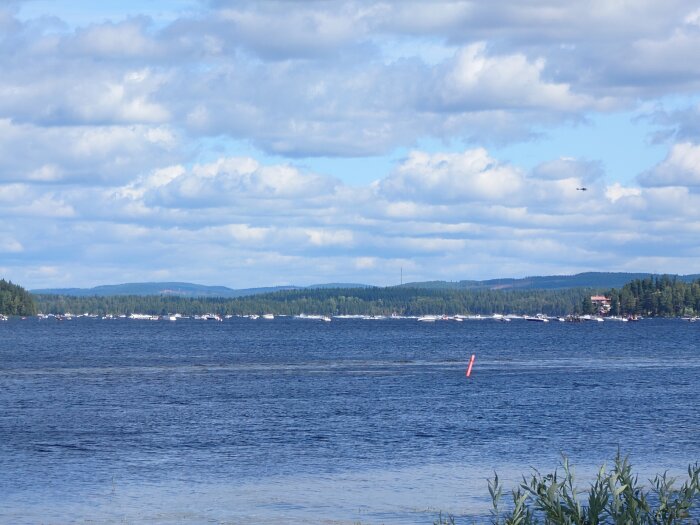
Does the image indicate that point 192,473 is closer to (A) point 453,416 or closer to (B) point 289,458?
(B) point 289,458

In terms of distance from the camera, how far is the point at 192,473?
164ft

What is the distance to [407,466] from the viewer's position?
169 ft

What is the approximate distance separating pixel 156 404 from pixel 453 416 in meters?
23.1

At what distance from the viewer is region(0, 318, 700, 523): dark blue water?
4359 centimetres

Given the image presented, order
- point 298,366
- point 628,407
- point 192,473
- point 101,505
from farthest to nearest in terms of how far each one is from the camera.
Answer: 1. point 298,366
2. point 628,407
3. point 192,473
4. point 101,505

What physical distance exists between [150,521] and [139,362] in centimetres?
10475

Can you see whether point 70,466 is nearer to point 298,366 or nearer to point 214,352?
point 298,366

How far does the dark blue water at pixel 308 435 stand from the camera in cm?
4359

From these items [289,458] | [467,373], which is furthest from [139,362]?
[289,458]

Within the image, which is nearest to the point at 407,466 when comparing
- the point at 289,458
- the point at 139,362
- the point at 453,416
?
the point at 289,458

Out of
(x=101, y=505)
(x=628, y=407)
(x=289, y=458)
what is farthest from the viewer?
(x=628, y=407)

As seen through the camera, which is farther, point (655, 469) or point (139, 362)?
point (139, 362)

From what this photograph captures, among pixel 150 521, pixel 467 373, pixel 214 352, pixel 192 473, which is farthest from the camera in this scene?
pixel 214 352

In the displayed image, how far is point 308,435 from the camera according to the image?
63.9m
